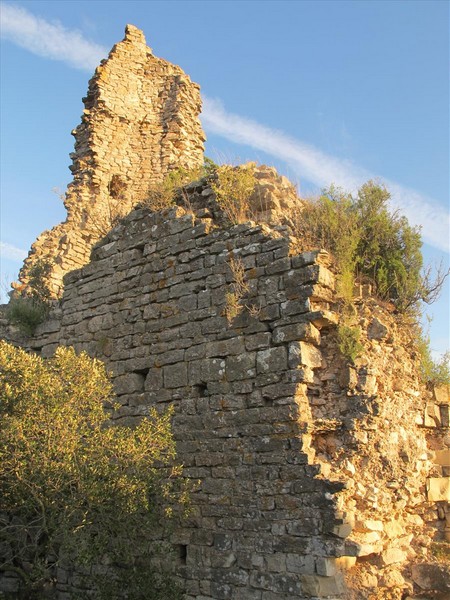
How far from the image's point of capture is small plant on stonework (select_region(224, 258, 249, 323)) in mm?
6277

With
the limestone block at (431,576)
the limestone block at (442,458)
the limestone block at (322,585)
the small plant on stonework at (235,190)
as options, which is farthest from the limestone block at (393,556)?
the small plant on stonework at (235,190)

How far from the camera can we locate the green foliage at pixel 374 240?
6.52 metres

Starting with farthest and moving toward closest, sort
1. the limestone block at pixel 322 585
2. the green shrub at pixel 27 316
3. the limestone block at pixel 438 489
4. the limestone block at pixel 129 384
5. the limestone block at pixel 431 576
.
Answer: the green shrub at pixel 27 316
the limestone block at pixel 129 384
the limestone block at pixel 438 489
the limestone block at pixel 431 576
the limestone block at pixel 322 585

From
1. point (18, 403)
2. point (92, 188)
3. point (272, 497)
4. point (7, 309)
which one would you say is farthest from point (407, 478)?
point (92, 188)

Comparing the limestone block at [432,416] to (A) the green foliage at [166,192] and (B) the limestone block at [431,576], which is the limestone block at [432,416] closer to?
(B) the limestone block at [431,576]

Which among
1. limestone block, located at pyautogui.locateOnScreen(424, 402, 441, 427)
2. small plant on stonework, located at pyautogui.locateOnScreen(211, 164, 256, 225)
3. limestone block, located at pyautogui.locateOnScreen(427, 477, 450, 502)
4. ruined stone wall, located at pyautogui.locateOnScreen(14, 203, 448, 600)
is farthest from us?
small plant on stonework, located at pyautogui.locateOnScreen(211, 164, 256, 225)

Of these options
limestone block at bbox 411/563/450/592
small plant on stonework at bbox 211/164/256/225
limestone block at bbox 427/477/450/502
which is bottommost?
limestone block at bbox 411/563/450/592

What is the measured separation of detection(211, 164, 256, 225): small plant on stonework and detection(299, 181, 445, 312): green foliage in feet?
2.29

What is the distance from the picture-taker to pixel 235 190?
7098 millimetres

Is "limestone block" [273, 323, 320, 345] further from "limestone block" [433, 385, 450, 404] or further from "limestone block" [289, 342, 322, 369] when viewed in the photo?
"limestone block" [433, 385, 450, 404]

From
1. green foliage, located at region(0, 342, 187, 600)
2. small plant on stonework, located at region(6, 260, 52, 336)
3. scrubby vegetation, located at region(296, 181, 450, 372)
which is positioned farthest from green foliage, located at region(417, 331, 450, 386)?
small plant on stonework, located at region(6, 260, 52, 336)

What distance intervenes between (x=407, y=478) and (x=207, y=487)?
Answer: 198 cm

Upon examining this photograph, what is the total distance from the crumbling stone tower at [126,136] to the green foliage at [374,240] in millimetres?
6072

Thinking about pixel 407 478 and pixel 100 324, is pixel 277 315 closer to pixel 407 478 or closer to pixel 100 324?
pixel 407 478
